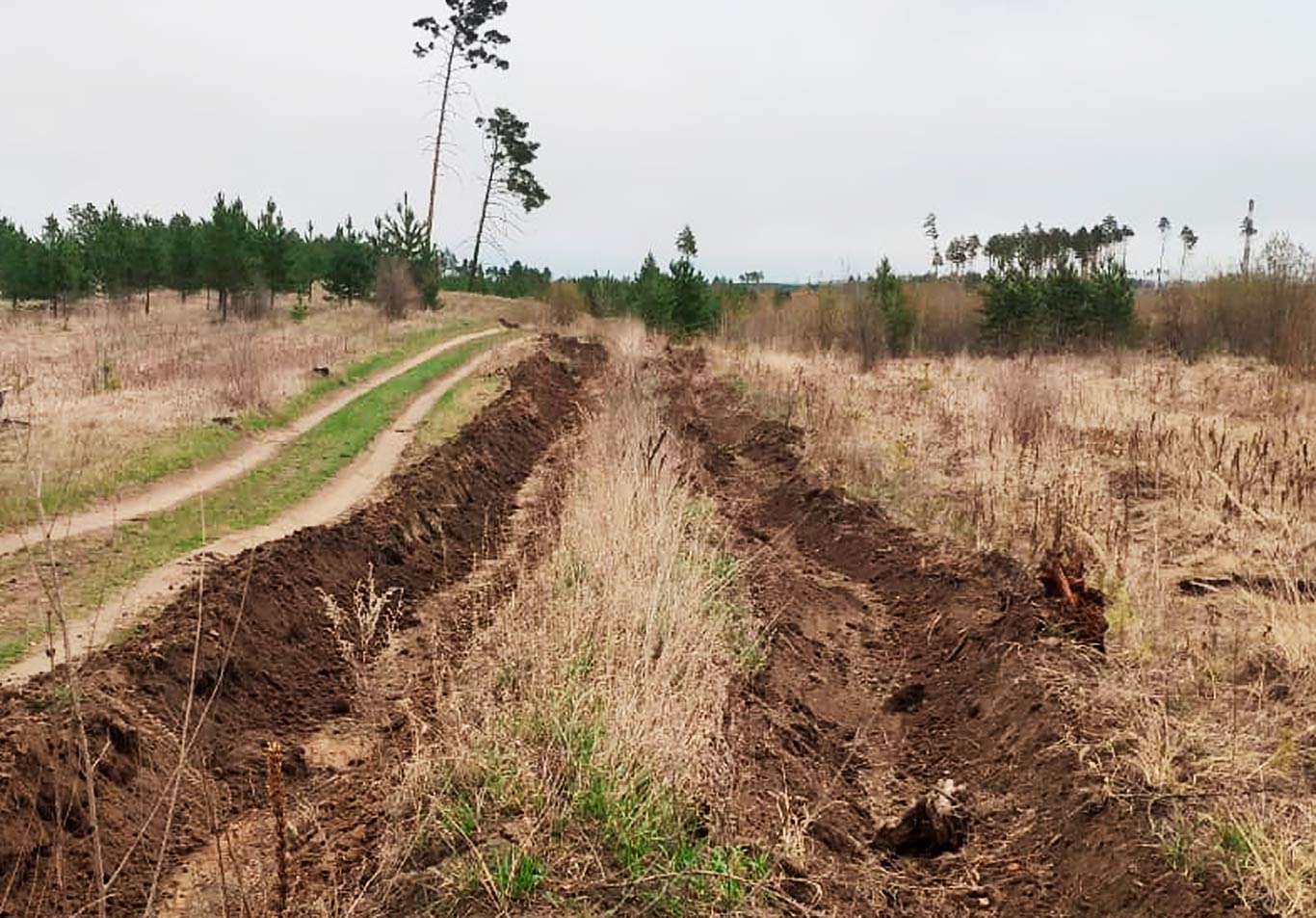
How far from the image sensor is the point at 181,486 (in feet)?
35.0

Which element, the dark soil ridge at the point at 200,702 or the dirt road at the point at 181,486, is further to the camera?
the dirt road at the point at 181,486

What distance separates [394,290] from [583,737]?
35693 mm

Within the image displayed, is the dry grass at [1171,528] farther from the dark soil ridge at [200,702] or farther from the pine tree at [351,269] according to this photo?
the pine tree at [351,269]

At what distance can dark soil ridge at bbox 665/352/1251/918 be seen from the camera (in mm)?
4703

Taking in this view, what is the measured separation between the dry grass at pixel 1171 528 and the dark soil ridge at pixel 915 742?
0.30 metres

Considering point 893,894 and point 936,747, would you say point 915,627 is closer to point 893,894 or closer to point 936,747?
point 936,747

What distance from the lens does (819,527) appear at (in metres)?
11.7

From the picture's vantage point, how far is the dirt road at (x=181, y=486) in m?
8.61

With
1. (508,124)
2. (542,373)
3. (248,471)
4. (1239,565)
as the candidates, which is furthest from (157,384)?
(508,124)

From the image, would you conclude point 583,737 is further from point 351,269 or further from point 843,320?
point 351,269

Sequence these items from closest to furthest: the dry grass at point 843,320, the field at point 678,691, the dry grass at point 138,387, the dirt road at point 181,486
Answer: the field at point 678,691, the dirt road at point 181,486, the dry grass at point 138,387, the dry grass at point 843,320

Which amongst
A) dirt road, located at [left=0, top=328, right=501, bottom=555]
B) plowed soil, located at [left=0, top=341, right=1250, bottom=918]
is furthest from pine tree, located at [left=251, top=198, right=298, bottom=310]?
plowed soil, located at [left=0, top=341, right=1250, bottom=918]

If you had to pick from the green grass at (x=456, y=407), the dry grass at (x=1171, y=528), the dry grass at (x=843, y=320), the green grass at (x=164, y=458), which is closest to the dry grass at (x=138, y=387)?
the green grass at (x=164, y=458)

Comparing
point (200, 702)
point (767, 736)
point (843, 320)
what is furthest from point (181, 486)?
point (843, 320)
